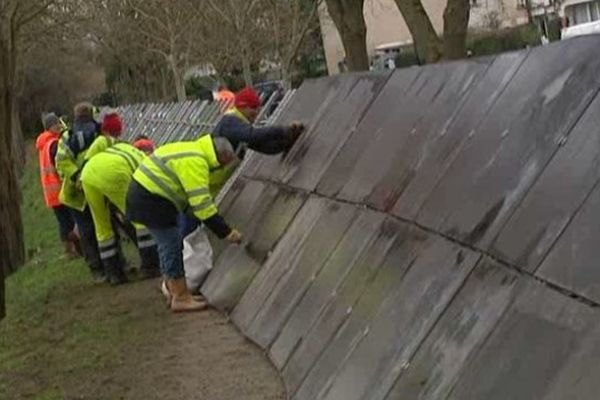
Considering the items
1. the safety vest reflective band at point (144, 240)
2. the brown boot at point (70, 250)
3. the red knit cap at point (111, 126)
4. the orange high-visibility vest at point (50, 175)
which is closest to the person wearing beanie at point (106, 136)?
the red knit cap at point (111, 126)

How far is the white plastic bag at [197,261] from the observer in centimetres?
1169

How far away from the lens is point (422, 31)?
16.7 meters

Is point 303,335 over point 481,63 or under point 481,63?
under

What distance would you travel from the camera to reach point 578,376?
4371mm

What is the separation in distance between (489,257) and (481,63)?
170 cm

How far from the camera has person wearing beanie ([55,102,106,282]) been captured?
573 inches

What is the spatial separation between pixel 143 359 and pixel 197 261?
226cm

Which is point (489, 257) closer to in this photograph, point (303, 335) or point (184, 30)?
point (303, 335)

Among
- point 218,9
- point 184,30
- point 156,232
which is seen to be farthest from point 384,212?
point 184,30

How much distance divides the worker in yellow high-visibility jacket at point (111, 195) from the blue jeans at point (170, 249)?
1.58 m

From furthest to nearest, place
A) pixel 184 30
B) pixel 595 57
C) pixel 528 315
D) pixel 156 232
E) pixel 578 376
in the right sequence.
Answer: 1. pixel 184 30
2. pixel 156 232
3. pixel 595 57
4. pixel 528 315
5. pixel 578 376

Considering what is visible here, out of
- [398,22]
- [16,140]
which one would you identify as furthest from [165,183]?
[398,22]

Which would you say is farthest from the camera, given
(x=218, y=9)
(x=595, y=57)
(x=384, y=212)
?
(x=218, y=9)

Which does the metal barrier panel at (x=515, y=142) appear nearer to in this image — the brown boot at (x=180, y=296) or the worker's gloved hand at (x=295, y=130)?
the worker's gloved hand at (x=295, y=130)
